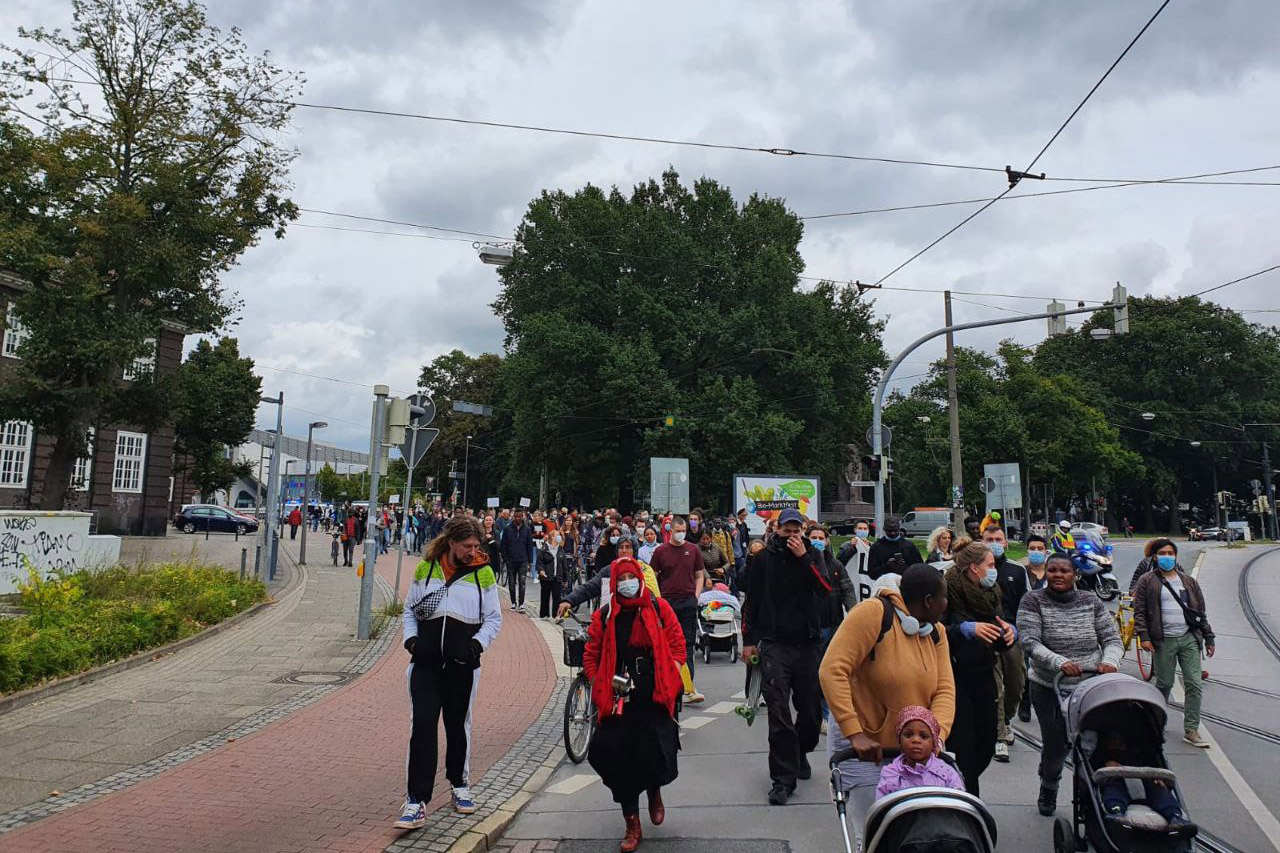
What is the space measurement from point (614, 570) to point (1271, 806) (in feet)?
14.3

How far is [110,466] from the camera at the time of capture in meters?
38.3

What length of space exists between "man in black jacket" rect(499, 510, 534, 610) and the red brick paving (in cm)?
826

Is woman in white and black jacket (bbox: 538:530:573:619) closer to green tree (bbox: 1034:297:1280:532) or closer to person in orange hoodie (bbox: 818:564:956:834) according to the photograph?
person in orange hoodie (bbox: 818:564:956:834)

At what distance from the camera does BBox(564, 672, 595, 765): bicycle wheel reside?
271 inches

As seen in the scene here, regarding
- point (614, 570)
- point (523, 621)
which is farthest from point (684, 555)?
point (523, 621)

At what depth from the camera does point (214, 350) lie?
64250mm

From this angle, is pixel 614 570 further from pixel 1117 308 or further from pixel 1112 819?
pixel 1117 308

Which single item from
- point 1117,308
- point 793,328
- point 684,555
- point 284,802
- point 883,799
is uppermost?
point 793,328

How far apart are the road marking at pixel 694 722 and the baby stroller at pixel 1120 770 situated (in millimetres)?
3827

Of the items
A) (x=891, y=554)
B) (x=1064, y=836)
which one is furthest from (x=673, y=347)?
(x=1064, y=836)

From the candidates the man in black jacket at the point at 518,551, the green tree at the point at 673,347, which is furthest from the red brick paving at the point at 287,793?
the green tree at the point at 673,347

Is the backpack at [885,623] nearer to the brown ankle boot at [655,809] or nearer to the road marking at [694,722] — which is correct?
the brown ankle boot at [655,809]

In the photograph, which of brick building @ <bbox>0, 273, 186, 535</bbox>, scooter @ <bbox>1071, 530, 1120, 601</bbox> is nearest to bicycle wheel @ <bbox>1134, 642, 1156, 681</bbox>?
scooter @ <bbox>1071, 530, 1120, 601</bbox>

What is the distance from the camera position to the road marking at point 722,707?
876cm
